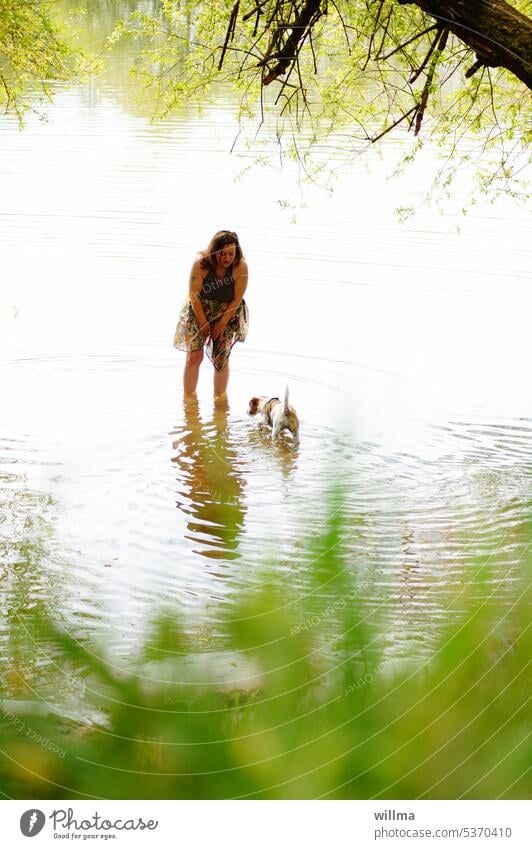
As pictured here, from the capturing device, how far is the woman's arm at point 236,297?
9.01 m

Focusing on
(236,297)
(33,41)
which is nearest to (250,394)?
(236,297)

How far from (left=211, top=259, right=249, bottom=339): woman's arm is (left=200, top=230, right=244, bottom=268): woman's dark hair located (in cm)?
11

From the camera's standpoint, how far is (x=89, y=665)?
96cm

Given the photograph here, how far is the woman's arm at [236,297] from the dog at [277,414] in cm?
80

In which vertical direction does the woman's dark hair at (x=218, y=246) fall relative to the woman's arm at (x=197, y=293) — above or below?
above

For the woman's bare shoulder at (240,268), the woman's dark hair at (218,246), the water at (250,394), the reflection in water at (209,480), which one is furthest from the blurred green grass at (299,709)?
the woman's bare shoulder at (240,268)

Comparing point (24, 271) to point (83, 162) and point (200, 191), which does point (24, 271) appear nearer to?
point (200, 191)

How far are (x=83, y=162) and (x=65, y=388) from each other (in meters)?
14.3

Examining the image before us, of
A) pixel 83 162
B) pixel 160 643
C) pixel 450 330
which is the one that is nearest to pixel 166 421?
pixel 450 330

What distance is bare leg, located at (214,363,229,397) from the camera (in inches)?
390

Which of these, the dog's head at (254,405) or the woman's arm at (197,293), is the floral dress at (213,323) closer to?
the woman's arm at (197,293)

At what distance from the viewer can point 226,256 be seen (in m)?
8.74

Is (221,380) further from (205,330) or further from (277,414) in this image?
(277,414)

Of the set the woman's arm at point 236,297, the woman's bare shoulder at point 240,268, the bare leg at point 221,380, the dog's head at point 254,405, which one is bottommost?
the dog's head at point 254,405
